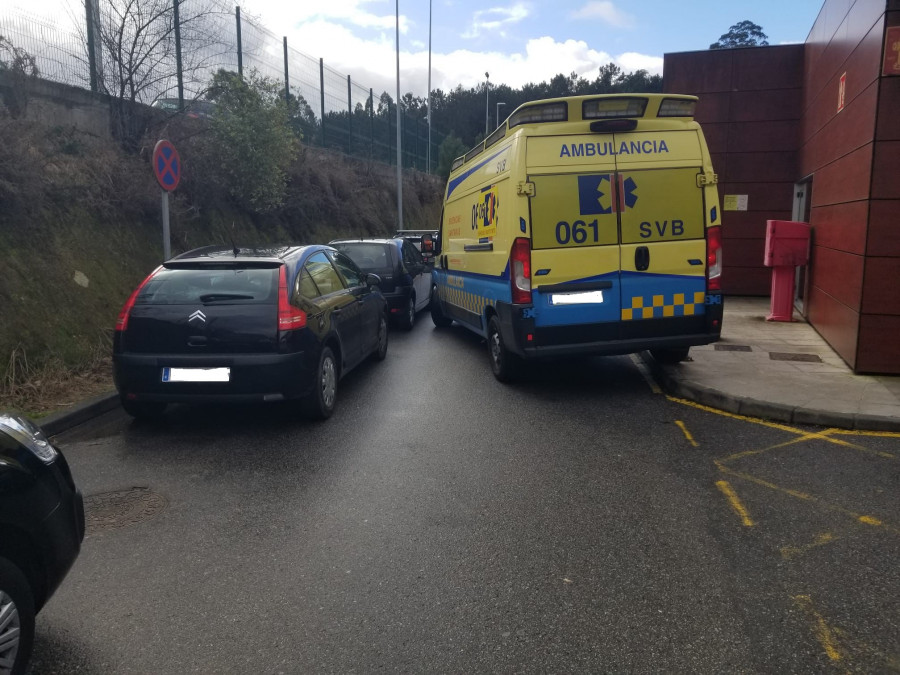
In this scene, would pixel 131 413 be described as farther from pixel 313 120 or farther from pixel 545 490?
pixel 313 120

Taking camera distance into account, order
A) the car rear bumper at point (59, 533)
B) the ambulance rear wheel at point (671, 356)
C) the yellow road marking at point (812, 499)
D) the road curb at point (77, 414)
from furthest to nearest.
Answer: the ambulance rear wheel at point (671, 356) < the road curb at point (77, 414) < the yellow road marking at point (812, 499) < the car rear bumper at point (59, 533)

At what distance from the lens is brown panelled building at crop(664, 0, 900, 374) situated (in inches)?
280

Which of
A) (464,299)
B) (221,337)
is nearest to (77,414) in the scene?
(221,337)

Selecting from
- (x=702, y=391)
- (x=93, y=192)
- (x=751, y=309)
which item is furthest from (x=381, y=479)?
(x=751, y=309)

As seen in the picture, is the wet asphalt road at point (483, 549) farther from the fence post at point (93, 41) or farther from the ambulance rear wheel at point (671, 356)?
the fence post at point (93, 41)

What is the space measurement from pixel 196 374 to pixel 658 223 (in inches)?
178

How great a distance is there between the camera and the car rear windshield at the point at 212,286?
5.75 meters

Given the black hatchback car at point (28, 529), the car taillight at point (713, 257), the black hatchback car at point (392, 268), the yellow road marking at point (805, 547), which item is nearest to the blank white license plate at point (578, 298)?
the car taillight at point (713, 257)

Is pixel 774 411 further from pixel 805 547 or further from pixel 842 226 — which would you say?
pixel 842 226

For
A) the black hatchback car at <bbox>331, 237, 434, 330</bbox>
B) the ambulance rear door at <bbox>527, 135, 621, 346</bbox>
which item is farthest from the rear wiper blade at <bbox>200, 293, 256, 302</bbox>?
the black hatchback car at <bbox>331, 237, 434, 330</bbox>

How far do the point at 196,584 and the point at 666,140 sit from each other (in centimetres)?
580

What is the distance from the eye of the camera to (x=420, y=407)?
6734 mm

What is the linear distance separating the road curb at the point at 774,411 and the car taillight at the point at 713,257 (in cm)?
103

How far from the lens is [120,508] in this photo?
4.33m
